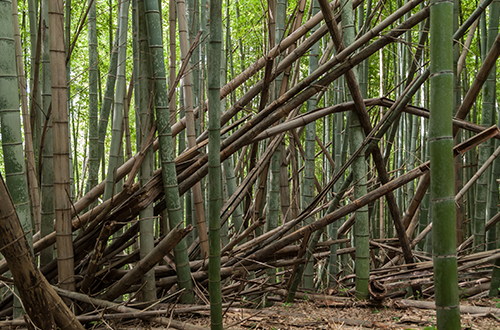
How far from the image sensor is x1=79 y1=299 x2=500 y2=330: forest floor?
168cm

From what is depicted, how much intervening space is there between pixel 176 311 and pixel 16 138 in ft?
3.05

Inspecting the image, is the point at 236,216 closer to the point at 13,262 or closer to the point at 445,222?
the point at 13,262

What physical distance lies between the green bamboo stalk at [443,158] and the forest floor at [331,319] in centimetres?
65

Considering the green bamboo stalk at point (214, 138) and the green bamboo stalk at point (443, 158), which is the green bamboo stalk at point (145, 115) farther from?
the green bamboo stalk at point (443, 158)

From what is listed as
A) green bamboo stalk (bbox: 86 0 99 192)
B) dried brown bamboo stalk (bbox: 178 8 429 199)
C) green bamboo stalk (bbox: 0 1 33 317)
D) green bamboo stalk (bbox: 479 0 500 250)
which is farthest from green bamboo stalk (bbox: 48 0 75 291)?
green bamboo stalk (bbox: 479 0 500 250)

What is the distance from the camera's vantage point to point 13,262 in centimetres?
128

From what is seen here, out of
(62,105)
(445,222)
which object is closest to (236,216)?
(62,105)

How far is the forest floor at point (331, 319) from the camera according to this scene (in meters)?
1.68

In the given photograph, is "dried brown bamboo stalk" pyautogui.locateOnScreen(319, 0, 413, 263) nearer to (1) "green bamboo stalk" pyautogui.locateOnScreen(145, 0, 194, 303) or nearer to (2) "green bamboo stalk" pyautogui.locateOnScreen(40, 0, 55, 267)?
(1) "green bamboo stalk" pyautogui.locateOnScreen(145, 0, 194, 303)

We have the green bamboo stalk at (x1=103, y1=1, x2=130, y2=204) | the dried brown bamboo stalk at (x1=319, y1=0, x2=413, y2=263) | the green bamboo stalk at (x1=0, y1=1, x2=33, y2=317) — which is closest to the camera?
the green bamboo stalk at (x1=0, y1=1, x2=33, y2=317)

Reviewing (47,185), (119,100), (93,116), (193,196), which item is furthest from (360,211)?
(93,116)

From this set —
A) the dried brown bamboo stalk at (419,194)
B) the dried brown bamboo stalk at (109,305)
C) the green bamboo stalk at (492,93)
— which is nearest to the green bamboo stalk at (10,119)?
the dried brown bamboo stalk at (109,305)

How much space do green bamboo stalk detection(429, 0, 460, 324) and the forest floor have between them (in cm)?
65

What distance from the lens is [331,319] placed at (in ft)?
5.77
